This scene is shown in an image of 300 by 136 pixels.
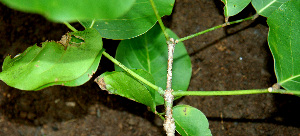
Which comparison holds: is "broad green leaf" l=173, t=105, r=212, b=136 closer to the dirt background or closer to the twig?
the twig

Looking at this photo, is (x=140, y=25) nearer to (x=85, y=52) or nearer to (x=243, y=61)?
(x=85, y=52)

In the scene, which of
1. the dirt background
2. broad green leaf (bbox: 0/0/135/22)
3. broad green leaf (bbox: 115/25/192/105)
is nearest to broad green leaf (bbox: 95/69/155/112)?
broad green leaf (bbox: 115/25/192/105)

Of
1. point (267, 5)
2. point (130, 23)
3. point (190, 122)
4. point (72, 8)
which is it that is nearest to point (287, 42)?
point (267, 5)

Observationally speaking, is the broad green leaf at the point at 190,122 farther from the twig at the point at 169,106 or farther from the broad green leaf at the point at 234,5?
the broad green leaf at the point at 234,5

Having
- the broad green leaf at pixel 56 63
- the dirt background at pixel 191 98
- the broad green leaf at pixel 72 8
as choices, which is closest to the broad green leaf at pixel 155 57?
the dirt background at pixel 191 98

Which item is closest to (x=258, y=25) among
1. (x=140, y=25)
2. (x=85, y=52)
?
(x=140, y=25)
